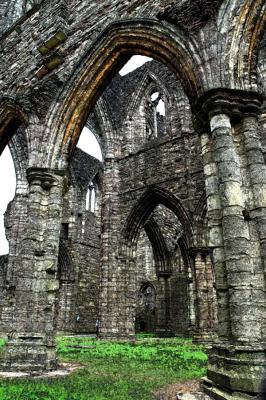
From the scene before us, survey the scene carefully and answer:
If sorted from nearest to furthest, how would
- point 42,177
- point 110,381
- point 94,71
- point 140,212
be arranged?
1. point 110,381
2. point 42,177
3. point 94,71
4. point 140,212

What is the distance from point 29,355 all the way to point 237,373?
11.7 ft

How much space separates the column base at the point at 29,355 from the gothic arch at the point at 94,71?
11.1ft

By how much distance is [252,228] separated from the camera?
420cm

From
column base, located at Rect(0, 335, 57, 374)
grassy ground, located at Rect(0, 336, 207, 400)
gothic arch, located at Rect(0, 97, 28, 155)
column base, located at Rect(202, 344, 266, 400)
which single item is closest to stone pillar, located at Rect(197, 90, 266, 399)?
column base, located at Rect(202, 344, 266, 400)

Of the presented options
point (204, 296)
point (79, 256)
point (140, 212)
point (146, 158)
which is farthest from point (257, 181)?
point (79, 256)

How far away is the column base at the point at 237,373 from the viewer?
10.8 ft

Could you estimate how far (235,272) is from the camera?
12.8 feet

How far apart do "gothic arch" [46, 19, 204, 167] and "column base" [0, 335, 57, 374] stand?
3.38 m

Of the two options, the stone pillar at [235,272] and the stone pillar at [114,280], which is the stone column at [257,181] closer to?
the stone pillar at [235,272]

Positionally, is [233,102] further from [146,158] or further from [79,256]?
[79,256]

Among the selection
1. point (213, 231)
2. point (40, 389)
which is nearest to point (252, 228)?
point (213, 231)

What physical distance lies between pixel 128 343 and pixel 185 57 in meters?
8.78

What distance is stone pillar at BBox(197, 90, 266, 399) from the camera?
3.44 meters

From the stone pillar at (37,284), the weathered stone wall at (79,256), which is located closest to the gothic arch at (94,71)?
the stone pillar at (37,284)
